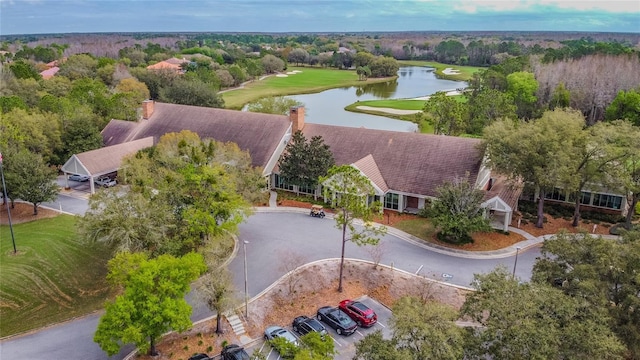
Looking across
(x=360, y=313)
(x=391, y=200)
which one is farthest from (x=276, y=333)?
(x=391, y=200)

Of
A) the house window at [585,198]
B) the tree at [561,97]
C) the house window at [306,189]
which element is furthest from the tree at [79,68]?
Result: the house window at [585,198]

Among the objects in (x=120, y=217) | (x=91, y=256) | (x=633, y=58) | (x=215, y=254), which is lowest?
(x=91, y=256)

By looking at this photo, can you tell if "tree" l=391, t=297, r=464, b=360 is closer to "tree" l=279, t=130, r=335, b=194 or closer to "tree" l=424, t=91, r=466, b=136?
"tree" l=279, t=130, r=335, b=194

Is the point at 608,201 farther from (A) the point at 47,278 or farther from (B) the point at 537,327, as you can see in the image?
(A) the point at 47,278

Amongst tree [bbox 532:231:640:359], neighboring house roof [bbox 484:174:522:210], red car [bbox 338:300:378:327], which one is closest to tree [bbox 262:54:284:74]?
neighboring house roof [bbox 484:174:522:210]

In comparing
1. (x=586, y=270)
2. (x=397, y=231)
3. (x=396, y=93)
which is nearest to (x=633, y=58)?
(x=396, y=93)

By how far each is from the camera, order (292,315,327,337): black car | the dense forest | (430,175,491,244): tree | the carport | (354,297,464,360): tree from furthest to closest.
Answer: the dense forest < the carport < (430,175,491,244): tree < (292,315,327,337): black car < (354,297,464,360): tree

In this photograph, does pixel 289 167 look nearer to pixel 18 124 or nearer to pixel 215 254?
pixel 215 254
